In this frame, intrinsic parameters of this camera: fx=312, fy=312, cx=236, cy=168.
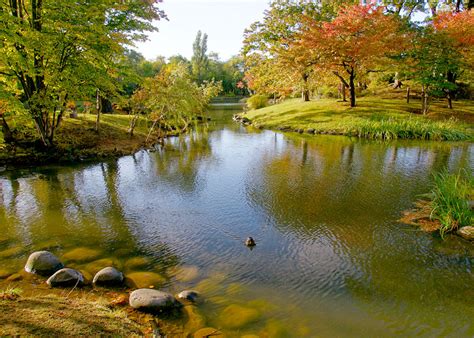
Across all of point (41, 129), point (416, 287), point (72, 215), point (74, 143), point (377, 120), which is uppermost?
point (377, 120)

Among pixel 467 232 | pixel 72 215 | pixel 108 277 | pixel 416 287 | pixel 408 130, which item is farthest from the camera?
pixel 408 130

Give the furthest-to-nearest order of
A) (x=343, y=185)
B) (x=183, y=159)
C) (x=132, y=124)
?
(x=132, y=124) < (x=183, y=159) < (x=343, y=185)

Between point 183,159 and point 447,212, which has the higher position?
point 183,159

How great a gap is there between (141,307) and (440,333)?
4284mm

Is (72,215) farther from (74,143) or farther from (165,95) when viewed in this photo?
(165,95)

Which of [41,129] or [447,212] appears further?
[41,129]

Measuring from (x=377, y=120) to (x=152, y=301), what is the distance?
21.9 metres

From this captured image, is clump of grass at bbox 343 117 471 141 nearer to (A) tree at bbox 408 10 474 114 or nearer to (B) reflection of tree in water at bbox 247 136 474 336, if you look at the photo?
(A) tree at bbox 408 10 474 114

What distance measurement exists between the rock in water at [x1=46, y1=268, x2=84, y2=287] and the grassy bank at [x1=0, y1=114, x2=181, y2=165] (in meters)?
8.52

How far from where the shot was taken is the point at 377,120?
2248cm

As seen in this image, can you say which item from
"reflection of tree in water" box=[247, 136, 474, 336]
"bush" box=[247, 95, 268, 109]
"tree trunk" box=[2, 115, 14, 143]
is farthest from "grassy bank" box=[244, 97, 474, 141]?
"tree trunk" box=[2, 115, 14, 143]

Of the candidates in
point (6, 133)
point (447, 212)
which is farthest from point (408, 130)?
point (6, 133)

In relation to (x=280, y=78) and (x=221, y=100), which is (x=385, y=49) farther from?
(x=221, y=100)

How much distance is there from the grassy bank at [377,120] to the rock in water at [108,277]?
19.3m
